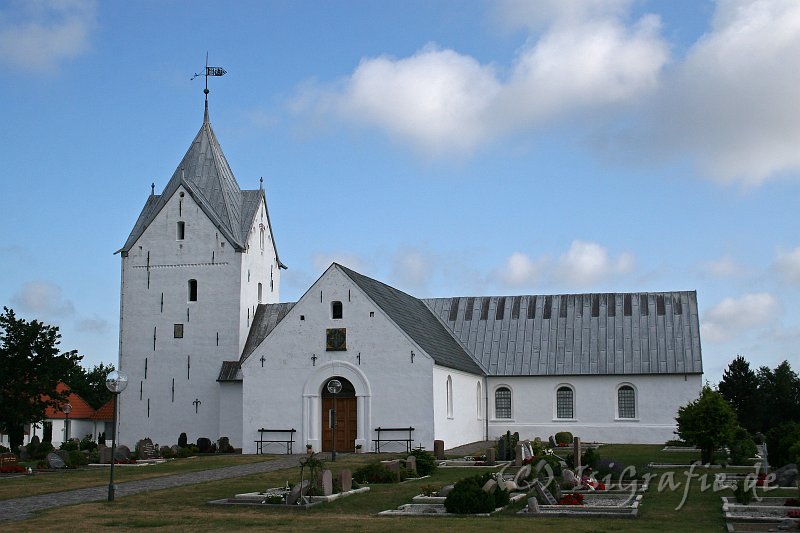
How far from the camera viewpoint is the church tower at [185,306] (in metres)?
43.8

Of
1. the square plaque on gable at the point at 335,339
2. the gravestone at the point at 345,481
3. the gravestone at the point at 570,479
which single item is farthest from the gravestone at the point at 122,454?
the gravestone at the point at 570,479

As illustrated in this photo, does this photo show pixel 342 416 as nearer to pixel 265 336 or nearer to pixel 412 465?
pixel 265 336

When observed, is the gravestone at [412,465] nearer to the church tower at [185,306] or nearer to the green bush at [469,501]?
the green bush at [469,501]

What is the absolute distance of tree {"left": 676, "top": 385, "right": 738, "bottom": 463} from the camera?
2778 centimetres

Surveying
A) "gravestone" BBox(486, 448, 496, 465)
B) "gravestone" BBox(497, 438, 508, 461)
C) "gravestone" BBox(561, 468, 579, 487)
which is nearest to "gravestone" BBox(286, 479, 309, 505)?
"gravestone" BBox(561, 468, 579, 487)

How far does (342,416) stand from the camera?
37469 mm

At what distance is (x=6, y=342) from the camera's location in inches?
1727

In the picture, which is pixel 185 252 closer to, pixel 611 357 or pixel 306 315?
pixel 306 315

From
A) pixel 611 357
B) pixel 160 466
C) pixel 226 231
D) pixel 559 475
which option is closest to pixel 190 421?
pixel 226 231

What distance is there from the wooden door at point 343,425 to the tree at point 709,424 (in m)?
13.6

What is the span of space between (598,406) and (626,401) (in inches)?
52.9

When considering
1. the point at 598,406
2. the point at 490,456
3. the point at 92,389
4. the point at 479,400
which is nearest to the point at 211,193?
the point at 479,400

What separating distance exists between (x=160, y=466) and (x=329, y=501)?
13.4 metres

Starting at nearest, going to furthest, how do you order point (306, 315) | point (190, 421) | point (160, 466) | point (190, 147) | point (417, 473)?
1. point (417, 473)
2. point (160, 466)
3. point (306, 315)
4. point (190, 421)
5. point (190, 147)
